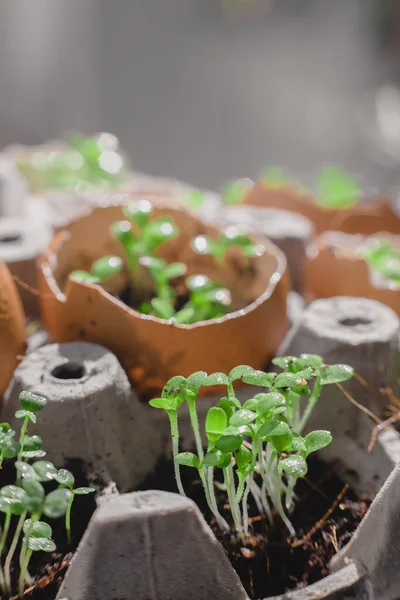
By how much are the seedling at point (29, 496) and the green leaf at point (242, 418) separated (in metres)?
0.19

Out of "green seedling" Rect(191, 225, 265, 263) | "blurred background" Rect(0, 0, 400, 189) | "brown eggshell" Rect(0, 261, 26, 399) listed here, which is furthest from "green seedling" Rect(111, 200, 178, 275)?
"blurred background" Rect(0, 0, 400, 189)

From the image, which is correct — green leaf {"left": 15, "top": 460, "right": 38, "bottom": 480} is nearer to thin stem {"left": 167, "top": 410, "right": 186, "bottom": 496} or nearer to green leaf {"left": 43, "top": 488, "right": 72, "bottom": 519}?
green leaf {"left": 43, "top": 488, "right": 72, "bottom": 519}

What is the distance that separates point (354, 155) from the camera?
9.96 feet

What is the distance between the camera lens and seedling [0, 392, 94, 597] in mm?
622

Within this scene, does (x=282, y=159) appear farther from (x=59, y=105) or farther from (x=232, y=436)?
(x=232, y=436)

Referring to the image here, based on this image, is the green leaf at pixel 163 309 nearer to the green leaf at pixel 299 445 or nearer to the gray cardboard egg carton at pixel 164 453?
the gray cardboard egg carton at pixel 164 453

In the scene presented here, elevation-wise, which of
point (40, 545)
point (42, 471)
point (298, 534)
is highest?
point (42, 471)

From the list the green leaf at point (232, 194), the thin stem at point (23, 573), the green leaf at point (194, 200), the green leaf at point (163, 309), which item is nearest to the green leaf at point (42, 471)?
the thin stem at point (23, 573)

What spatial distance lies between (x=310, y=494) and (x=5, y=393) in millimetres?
463

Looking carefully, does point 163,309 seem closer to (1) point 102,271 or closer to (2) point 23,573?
(1) point 102,271

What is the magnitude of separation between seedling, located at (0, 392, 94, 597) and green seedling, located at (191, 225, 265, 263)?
43 centimetres

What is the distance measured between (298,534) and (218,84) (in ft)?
9.20

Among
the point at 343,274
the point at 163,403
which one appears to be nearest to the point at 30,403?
the point at 163,403

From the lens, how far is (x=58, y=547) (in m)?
0.79
